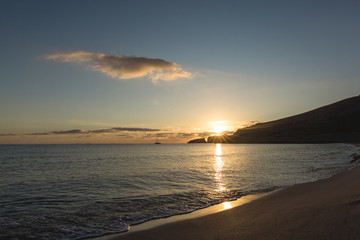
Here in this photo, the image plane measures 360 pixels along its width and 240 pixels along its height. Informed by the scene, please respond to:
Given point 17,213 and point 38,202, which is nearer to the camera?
point 17,213

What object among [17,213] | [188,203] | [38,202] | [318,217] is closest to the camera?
[318,217]

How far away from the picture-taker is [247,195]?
1630 cm

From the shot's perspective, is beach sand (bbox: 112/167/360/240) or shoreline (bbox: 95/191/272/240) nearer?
beach sand (bbox: 112/167/360/240)

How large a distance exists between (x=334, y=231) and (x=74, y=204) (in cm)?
1379

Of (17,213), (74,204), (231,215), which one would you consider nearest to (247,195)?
(231,215)

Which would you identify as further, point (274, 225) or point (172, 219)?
point (172, 219)

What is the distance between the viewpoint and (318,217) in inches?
323

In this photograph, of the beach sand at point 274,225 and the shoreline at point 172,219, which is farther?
the shoreline at point 172,219

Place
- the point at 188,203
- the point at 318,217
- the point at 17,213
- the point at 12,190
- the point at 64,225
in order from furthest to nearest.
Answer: the point at 12,190 → the point at 188,203 → the point at 17,213 → the point at 64,225 → the point at 318,217

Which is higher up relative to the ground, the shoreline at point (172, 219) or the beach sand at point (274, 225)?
the beach sand at point (274, 225)

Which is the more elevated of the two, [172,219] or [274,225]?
[274,225]

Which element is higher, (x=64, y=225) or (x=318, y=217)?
(x=318, y=217)

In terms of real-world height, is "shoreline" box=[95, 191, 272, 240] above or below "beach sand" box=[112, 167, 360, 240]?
below

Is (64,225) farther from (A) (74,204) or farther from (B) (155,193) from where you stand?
(B) (155,193)
